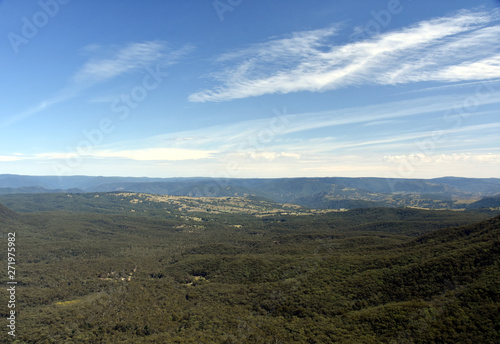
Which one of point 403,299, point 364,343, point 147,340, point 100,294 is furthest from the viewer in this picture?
point 100,294

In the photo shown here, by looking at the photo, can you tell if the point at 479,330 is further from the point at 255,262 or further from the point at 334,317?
the point at 255,262

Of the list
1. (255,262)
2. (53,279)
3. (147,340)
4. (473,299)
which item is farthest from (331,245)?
(53,279)

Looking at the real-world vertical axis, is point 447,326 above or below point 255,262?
above

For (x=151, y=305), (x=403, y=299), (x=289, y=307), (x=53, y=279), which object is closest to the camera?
(x=403, y=299)

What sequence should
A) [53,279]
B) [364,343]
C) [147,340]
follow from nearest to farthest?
[364,343]
[147,340]
[53,279]

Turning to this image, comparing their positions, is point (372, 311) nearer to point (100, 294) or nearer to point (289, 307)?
point (289, 307)

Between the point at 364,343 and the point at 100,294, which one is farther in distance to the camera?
the point at 100,294

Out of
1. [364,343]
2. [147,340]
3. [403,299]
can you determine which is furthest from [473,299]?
[147,340]

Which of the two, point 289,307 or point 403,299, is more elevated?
point 403,299

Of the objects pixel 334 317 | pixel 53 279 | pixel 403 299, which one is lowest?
pixel 53 279

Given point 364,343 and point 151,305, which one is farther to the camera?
point 151,305
